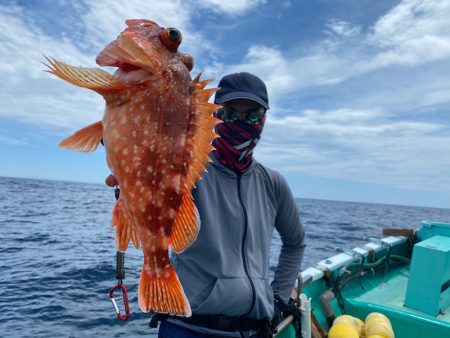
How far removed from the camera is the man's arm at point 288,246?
10.2ft

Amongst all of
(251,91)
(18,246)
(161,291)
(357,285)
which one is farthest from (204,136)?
(18,246)

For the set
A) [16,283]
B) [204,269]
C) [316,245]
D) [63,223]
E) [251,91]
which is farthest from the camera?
[63,223]

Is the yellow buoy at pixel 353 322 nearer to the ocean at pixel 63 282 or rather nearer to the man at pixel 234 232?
the man at pixel 234 232

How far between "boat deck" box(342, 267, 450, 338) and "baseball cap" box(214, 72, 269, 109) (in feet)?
12.8

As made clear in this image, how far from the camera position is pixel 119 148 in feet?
5.18

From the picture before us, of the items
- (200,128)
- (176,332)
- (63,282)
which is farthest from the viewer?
(63,282)

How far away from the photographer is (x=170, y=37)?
1.56 meters

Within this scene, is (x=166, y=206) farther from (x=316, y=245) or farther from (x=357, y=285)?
(x=316, y=245)

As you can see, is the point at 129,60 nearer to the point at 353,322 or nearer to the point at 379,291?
the point at 353,322

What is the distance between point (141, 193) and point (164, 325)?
4.43ft

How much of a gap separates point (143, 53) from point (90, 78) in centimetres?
24

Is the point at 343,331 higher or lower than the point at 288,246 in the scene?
lower

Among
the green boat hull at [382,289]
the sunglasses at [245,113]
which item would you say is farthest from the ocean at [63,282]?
the green boat hull at [382,289]

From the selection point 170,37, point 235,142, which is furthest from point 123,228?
point 235,142
